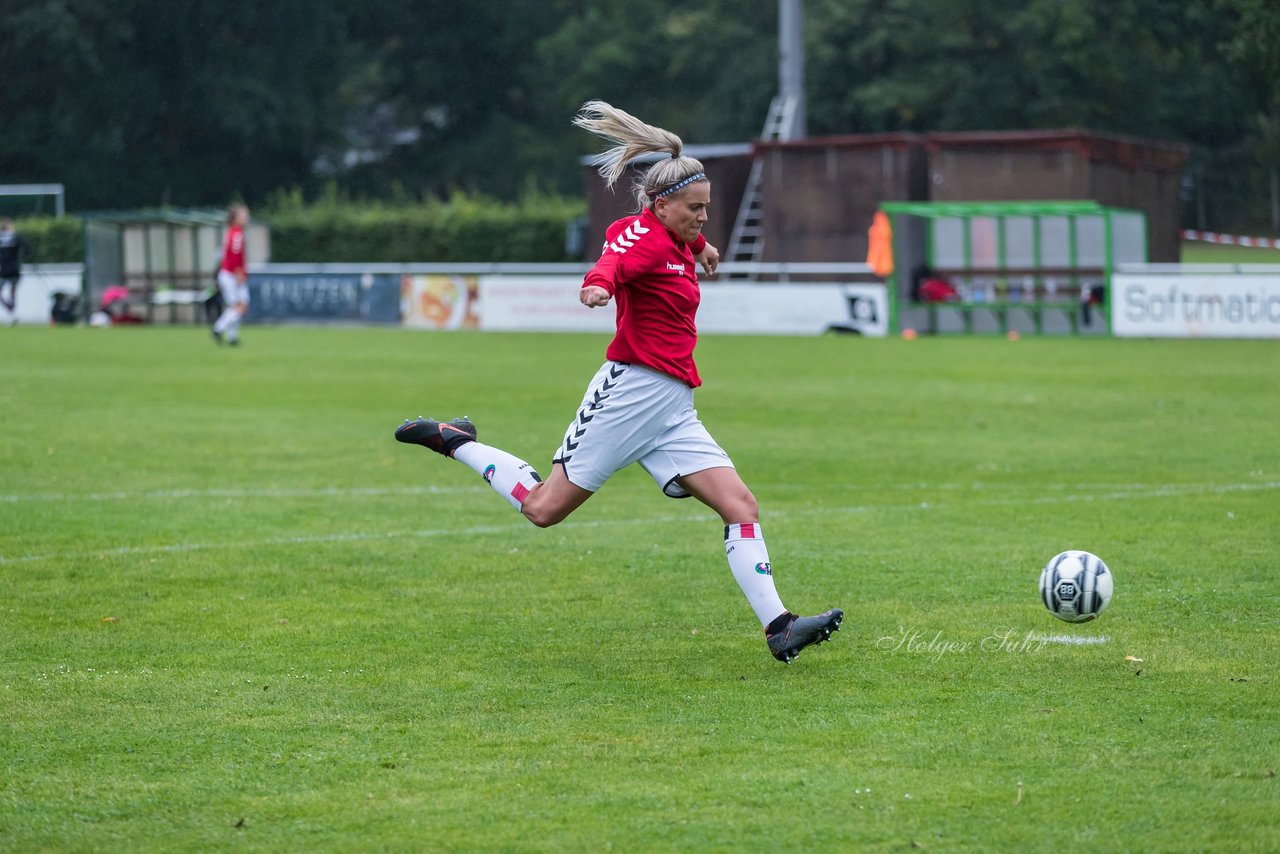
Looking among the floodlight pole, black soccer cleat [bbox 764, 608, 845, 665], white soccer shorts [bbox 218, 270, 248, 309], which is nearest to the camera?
black soccer cleat [bbox 764, 608, 845, 665]

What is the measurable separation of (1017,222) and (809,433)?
19767 mm

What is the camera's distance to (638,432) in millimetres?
6590

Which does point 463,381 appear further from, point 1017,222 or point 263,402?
point 1017,222

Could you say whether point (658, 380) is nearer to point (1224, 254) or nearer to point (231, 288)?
point (231, 288)

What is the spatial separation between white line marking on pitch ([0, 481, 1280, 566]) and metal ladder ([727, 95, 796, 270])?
2776 centimetres

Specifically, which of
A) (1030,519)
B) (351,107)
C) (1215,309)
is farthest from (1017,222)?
(351,107)

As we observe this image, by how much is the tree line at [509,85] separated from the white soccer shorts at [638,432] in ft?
134

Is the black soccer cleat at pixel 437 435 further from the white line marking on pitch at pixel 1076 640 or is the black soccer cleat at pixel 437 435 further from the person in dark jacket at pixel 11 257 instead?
the person in dark jacket at pixel 11 257

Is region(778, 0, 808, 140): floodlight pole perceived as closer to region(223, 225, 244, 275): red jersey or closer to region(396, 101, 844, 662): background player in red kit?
region(223, 225, 244, 275): red jersey

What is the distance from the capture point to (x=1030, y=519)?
392 inches

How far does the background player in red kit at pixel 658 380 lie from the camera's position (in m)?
6.45

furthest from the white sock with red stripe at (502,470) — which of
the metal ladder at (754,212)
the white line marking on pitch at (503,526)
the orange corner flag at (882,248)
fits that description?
the metal ladder at (754,212)

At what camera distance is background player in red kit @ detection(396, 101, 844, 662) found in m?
6.45
